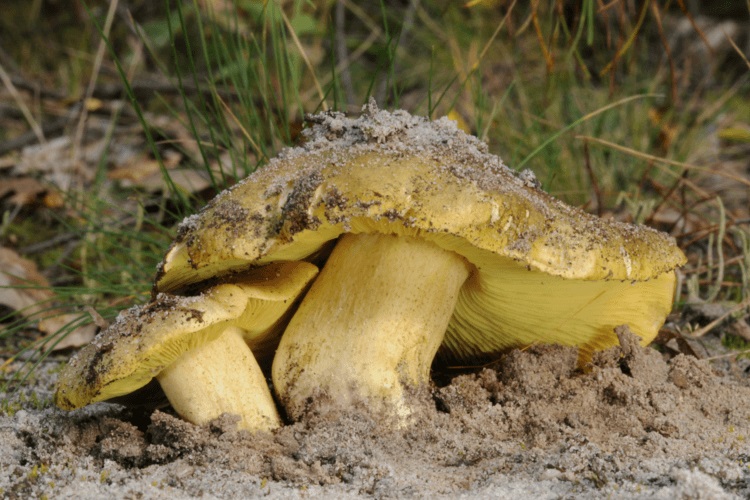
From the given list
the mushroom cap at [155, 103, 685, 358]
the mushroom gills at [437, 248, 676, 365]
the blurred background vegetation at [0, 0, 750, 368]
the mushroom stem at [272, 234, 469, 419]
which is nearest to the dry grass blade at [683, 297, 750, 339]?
the blurred background vegetation at [0, 0, 750, 368]

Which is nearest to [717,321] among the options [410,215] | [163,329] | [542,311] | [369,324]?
[542,311]

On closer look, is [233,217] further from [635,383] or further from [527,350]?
[635,383]

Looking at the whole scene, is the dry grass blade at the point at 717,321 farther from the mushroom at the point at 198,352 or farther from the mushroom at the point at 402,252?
the mushroom at the point at 198,352

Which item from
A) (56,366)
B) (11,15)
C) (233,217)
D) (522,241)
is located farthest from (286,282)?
(11,15)

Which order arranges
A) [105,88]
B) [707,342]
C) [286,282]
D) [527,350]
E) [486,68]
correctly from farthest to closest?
[486,68], [105,88], [707,342], [527,350], [286,282]

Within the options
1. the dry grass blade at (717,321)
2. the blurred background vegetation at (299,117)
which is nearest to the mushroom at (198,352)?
the blurred background vegetation at (299,117)

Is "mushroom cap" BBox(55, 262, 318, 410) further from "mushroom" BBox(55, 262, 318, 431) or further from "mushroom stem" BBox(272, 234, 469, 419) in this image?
"mushroom stem" BBox(272, 234, 469, 419)
